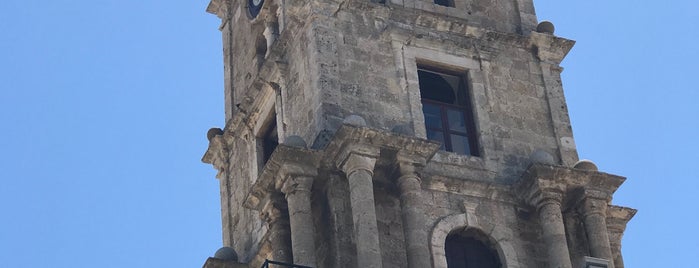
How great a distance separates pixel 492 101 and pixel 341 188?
505 centimetres

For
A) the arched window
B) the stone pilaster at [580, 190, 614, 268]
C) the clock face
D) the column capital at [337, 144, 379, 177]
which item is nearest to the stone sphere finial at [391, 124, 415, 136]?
the column capital at [337, 144, 379, 177]

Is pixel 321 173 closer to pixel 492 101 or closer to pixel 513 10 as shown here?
pixel 492 101

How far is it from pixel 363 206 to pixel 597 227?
5.10 meters

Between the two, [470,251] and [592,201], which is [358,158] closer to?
[470,251]

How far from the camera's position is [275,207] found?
39469 mm

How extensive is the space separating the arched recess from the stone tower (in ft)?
0.09

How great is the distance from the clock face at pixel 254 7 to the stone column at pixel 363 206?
8442 mm

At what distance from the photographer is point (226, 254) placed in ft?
136

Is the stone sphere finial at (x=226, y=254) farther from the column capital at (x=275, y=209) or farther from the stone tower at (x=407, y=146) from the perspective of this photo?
the column capital at (x=275, y=209)

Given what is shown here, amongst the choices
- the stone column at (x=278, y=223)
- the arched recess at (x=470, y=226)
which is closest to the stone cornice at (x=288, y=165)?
the stone column at (x=278, y=223)

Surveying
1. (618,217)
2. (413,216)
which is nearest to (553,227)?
(618,217)

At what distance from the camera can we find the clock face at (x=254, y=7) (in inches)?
1813

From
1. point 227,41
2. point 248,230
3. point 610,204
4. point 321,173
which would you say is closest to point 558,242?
point 610,204

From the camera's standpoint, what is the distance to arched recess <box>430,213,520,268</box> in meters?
38.4
